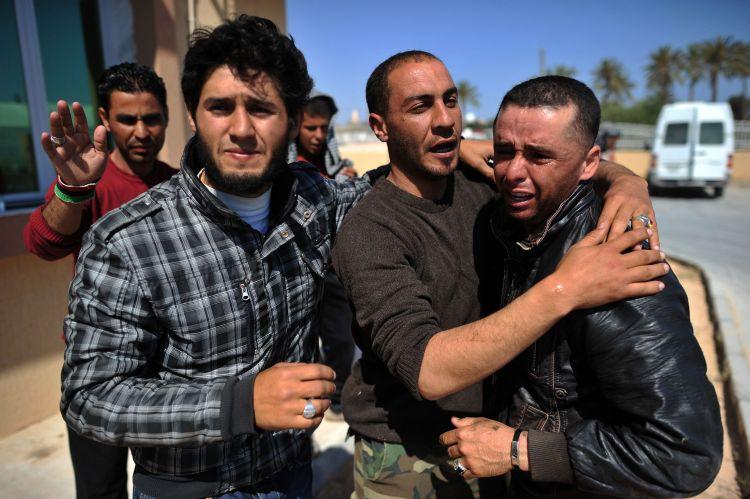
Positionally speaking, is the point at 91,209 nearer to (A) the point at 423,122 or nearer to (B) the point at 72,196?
(B) the point at 72,196

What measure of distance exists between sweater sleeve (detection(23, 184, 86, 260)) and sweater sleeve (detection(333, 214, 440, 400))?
41.8 inches

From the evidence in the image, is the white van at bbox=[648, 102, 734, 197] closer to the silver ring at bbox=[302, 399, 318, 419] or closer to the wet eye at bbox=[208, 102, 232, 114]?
the wet eye at bbox=[208, 102, 232, 114]

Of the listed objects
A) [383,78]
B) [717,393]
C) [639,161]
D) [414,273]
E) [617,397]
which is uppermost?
[383,78]

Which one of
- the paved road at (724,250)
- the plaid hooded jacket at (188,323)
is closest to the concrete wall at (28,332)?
the plaid hooded jacket at (188,323)

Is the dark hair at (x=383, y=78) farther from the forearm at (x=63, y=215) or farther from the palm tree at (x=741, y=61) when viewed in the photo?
the palm tree at (x=741, y=61)

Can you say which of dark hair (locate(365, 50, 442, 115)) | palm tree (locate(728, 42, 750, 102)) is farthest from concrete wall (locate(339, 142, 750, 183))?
palm tree (locate(728, 42, 750, 102))

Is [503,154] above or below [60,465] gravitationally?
above

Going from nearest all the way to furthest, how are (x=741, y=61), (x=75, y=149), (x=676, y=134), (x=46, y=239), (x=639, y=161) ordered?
(x=75, y=149) < (x=46, y=239) < (x=676, y=134) < (x=639, y=161) < (x=741, y=61)

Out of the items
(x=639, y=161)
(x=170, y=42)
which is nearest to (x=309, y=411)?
(x=170, y=42)

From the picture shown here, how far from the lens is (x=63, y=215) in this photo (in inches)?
70.7

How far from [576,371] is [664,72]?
175 ft

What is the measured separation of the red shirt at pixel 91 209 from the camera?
1888 mm

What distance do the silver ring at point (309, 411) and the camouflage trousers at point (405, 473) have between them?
26.5 inches

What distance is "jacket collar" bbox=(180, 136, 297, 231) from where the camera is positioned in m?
1.40
